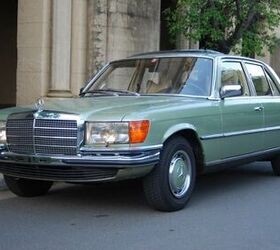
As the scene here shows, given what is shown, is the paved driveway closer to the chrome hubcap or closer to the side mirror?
the chrome hubcap

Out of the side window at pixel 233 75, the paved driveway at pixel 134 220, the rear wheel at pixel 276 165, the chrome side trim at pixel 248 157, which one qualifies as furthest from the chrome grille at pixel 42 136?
the rear wheel at pixel 276 165

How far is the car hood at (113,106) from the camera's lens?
6574 millimetres

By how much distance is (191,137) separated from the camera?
739cm

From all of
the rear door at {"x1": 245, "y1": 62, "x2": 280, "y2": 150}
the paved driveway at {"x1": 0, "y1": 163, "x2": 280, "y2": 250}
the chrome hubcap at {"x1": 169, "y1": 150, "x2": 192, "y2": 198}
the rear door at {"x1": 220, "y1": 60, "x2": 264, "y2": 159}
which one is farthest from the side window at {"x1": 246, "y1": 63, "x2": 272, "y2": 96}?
the chrome hubcap at {"x1": 169, "y1": 150, "x2": 192, "y2": 198}

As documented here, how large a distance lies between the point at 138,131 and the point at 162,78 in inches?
63.3

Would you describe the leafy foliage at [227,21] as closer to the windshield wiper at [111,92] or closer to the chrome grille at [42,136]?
the windshield wiper at [111,92]

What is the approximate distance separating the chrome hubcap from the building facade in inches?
245

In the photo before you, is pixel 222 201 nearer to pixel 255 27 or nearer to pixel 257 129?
pixel 257 129

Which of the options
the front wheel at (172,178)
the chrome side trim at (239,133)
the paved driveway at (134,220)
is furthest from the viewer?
the chrome side trim at (239,133)

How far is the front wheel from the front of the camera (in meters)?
6.75

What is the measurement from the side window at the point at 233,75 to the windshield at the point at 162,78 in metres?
0.29

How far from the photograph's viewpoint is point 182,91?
7723 mm

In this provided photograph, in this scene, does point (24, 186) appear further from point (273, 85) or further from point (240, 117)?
point (273, 85)

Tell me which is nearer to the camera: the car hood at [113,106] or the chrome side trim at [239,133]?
the car hood at [113,106]
